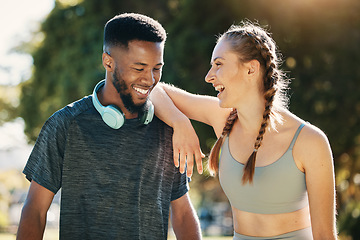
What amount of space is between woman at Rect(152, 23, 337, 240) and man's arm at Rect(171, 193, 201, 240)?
0.24 metres

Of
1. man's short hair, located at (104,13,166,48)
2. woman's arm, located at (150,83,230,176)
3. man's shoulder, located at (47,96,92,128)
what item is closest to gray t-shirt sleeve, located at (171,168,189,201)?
woman's arm, located at (150,83,230,176)

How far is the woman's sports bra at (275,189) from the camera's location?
271cm

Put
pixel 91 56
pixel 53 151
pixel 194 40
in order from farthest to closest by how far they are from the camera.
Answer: pixel 91 56, pixel 194 40, pixel 53 151

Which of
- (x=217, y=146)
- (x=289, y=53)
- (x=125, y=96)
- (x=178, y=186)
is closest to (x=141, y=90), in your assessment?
(x=125, y=96)

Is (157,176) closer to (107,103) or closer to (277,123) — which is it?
(107,103)

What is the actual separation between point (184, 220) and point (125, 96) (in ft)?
2.58

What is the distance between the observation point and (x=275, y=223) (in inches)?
108

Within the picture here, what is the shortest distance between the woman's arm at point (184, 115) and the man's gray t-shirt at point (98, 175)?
162 millimetres

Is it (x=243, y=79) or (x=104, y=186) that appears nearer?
(x=104, y=186)

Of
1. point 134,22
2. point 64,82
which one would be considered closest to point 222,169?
point 134,22

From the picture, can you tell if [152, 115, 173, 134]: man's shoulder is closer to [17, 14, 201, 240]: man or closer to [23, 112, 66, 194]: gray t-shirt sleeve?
[17, 14, 201, 240]: man

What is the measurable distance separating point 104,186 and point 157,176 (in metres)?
0.30

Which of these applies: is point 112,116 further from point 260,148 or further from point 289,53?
point 289,53

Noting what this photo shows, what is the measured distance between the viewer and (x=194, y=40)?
11.7 m
